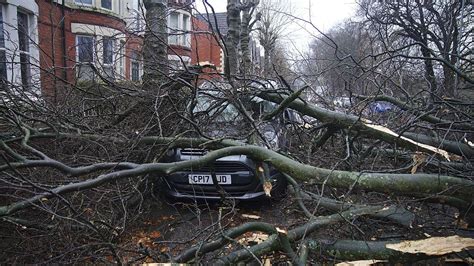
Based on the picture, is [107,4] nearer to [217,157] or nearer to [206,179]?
[206,179]

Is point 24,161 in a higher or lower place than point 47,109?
lower

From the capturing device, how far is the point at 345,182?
104 inches

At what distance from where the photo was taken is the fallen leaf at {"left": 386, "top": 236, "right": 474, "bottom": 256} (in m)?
2.40

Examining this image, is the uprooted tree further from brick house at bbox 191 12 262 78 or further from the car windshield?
brick house at bbox 191 12 262 78

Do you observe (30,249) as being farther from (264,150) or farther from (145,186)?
(264,150)

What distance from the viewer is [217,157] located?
2.91 m

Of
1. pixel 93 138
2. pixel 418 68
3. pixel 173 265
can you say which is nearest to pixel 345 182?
pixel 173 265

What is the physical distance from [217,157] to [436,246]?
5.62 feet

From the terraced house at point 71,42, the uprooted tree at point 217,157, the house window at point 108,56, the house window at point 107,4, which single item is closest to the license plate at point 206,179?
the uprooted tree at point 217,157

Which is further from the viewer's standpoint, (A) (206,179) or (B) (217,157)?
(A) (206,179)

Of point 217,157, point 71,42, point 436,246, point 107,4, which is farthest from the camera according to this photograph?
point 107,4

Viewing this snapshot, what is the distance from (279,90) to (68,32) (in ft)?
35.3

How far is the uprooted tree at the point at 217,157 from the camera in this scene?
2582 millimetres

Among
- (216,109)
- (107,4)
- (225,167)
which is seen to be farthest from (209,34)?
(107,4)
